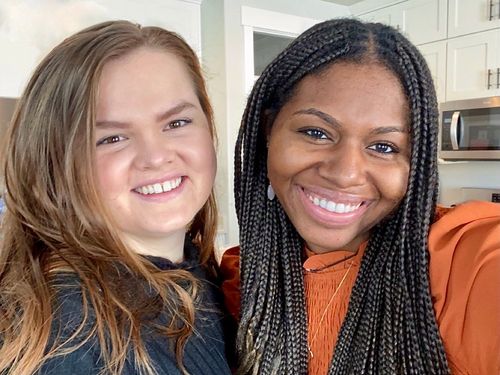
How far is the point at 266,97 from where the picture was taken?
3.12ft

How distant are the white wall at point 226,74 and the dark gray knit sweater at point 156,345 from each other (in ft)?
6.60

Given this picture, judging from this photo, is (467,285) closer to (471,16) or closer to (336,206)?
(336,206)

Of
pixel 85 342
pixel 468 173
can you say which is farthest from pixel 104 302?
pixel 468 173

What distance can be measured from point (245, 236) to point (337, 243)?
0.22 meters

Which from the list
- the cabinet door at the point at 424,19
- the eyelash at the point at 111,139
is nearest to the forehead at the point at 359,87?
the eyelash at the point at 111,139

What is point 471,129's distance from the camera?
2.87 m

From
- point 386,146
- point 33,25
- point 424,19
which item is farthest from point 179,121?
point 424,19

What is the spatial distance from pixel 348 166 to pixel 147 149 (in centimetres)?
37

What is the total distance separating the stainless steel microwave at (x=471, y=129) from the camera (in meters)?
2.77

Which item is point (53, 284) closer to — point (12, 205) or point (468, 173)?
point (12, 205)

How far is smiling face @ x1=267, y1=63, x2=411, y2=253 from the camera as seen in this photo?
80 cm

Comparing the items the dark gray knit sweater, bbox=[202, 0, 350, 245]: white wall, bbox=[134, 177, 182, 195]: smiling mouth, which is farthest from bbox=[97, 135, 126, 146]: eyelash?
bbox=[202, 0, 350, 245]: white wall

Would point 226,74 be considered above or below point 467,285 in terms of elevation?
above

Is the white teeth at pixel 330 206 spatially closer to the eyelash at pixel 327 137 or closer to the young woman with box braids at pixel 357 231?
the young woman with box braids at pixel 357 231
